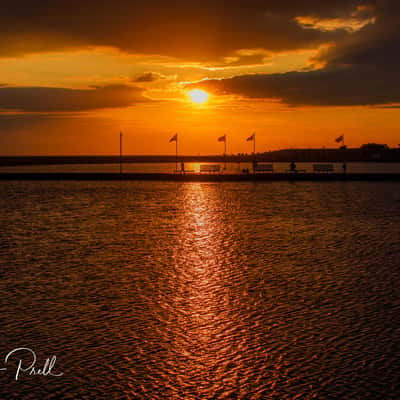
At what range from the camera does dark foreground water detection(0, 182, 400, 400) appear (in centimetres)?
931

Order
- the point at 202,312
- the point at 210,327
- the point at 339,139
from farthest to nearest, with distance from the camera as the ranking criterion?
1. the point at 339,139
2. the point at 202,312
3. the point at 210,327

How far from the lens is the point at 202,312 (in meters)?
13.3

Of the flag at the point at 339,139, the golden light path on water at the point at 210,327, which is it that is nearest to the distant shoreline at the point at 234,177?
the flag at the point at 339,139

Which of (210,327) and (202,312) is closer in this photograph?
(210,327)

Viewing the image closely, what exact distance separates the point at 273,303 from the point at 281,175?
6498cm

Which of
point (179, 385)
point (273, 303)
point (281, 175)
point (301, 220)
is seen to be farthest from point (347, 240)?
point (281, 175)

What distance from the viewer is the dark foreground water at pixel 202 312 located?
367 inches

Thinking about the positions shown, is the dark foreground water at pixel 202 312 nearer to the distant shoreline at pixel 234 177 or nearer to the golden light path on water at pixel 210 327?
the golden light path on water at pixel 210 327

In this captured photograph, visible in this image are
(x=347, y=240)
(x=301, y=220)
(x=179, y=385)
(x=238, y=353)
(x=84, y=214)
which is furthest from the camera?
(x=84, y=214)

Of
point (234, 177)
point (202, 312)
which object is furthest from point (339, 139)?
point (202, 312)

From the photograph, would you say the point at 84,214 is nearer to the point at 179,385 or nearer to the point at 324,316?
the point at 324,316

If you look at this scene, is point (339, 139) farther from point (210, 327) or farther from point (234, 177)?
point (210, 327)

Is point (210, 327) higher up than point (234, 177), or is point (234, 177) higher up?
point (234, 177)

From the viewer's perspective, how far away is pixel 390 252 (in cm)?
2161
